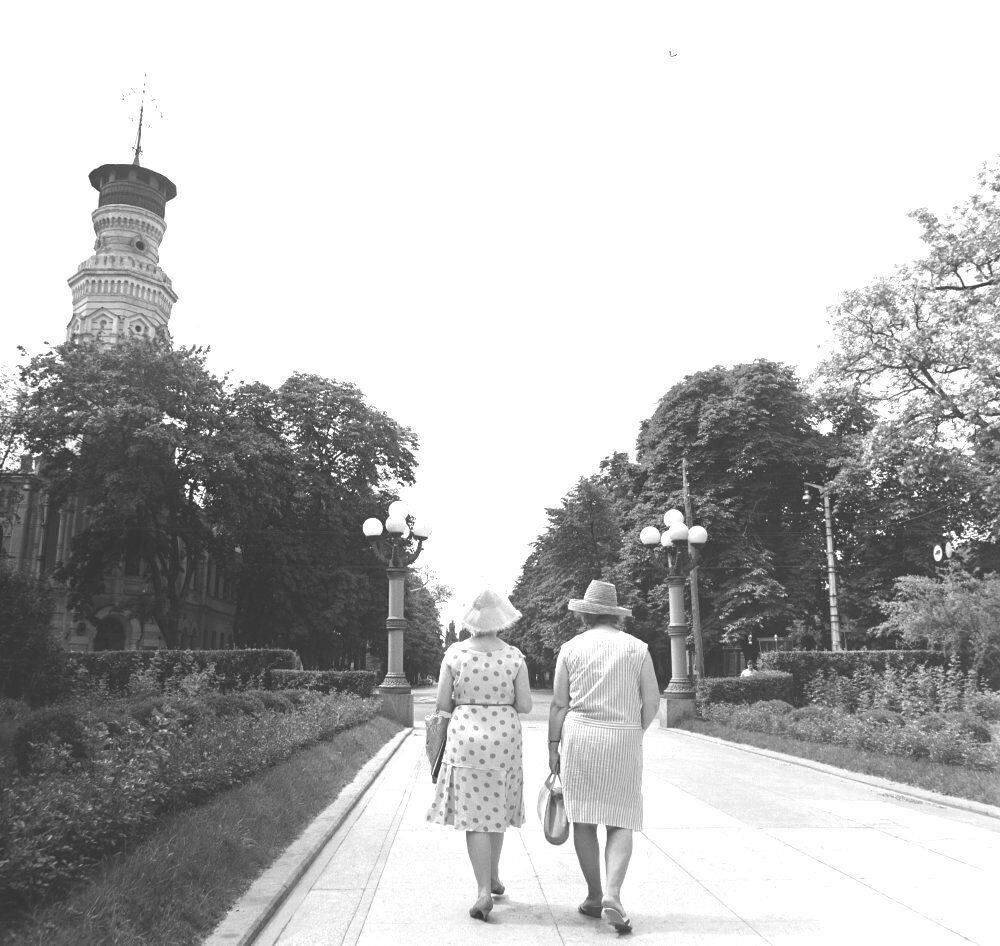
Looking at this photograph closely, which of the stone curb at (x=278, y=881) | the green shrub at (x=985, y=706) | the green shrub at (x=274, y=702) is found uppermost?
the green shrub at (x=274, y=702)

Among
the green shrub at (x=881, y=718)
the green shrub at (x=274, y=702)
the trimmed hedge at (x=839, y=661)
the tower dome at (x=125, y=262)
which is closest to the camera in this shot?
the green shrub at (x=274, y=702)

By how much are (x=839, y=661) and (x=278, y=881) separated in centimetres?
2044

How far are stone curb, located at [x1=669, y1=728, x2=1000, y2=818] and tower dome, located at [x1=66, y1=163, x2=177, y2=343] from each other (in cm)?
4949

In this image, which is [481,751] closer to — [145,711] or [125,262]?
[145,711]

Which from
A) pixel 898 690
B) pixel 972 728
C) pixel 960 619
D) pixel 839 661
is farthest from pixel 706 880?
pixel 960 619

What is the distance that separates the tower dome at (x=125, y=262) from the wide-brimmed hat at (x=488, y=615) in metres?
53.9

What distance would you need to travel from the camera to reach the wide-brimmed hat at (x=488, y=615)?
5504 mm

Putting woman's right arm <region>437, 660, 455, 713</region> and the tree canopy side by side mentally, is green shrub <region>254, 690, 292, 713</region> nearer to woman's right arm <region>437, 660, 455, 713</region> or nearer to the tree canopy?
woman's right arm <region>437, 660, 455, 713</region>

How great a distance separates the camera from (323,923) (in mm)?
5156

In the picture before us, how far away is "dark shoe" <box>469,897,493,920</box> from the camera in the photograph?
5.10 metres

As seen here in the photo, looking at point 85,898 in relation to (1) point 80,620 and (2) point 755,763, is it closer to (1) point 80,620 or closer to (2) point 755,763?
(2) point 755,763

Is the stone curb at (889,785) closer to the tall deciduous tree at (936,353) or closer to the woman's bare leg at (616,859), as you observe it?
the woman's bare leg at (616,859)

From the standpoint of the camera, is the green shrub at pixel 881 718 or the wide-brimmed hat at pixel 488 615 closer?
the wide-brimmed hat at pixel 488 615

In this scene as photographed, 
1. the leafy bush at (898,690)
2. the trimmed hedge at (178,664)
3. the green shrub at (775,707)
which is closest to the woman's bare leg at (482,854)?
the leafy bush at (898,690)
